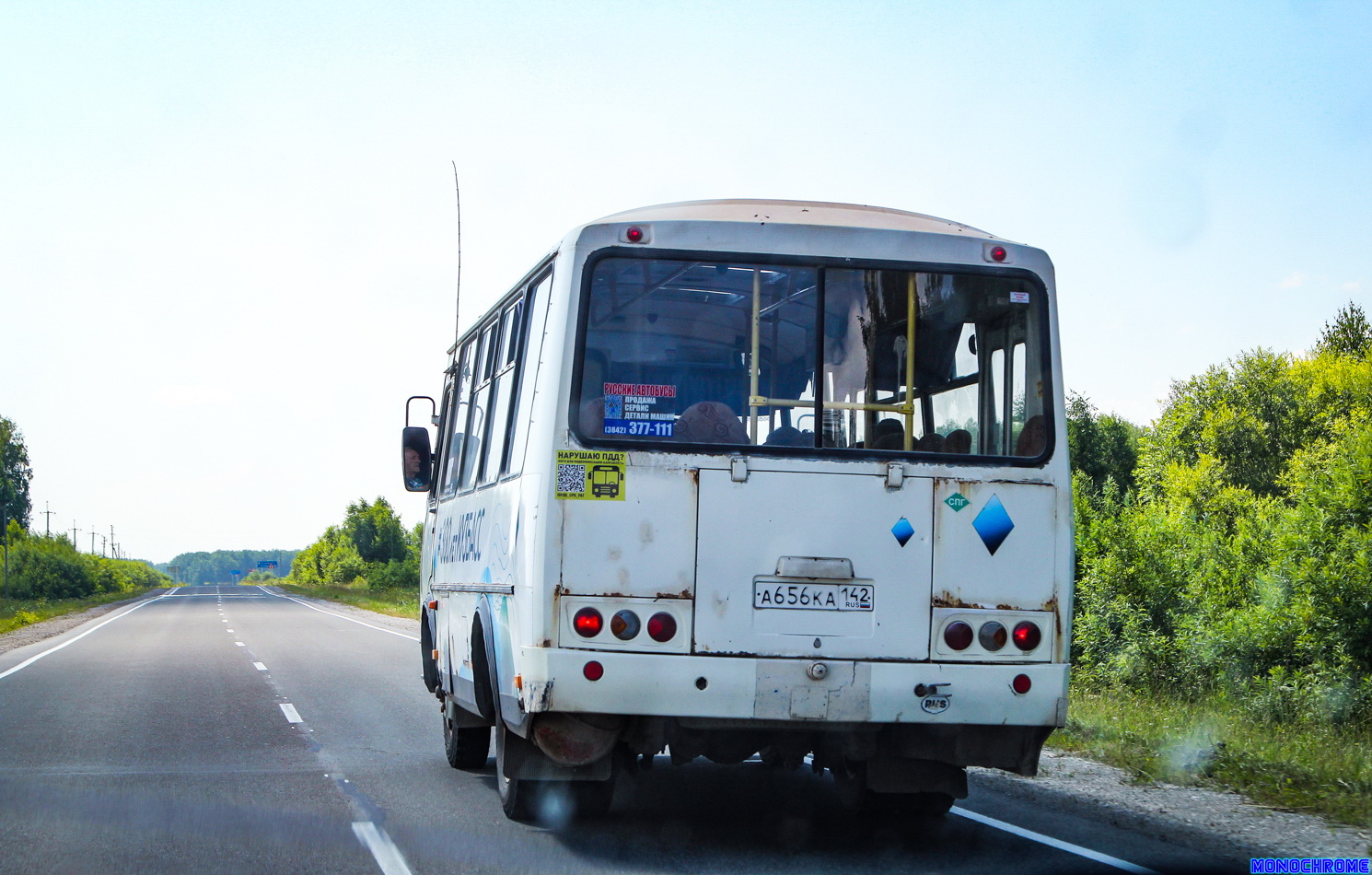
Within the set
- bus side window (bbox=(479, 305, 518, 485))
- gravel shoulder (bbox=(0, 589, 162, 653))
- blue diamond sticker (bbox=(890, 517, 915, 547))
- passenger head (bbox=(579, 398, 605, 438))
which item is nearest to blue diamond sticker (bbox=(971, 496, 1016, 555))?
blue diamond sticker (bbox=(890, 517, 915, 547))

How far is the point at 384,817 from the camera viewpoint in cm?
781

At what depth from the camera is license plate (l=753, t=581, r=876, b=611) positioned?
6242 mm

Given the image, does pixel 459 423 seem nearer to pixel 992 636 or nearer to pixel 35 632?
pixel 992 636

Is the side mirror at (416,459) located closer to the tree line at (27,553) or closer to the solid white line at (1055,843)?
the solid white line at (1055,843)

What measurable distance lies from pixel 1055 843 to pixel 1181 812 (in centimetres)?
146

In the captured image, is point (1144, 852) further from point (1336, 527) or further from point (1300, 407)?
point (1300, 407)

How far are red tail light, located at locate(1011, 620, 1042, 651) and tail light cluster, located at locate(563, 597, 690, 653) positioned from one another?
5.19ft

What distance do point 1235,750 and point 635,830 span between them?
5145mm

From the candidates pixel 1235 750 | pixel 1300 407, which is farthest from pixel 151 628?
pixel 1300 407

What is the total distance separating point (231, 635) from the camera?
106 feet

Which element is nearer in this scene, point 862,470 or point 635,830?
point 862,470

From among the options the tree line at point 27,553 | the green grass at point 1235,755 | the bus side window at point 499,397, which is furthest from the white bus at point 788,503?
the tree line at point 27,553

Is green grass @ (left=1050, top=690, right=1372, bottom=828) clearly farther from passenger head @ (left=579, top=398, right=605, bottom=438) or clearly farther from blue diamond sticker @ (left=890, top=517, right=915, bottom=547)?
passenger head @ (left=579, top=398, right=605, bottom=438)

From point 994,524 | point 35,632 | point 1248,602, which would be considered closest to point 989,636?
point 994,524
